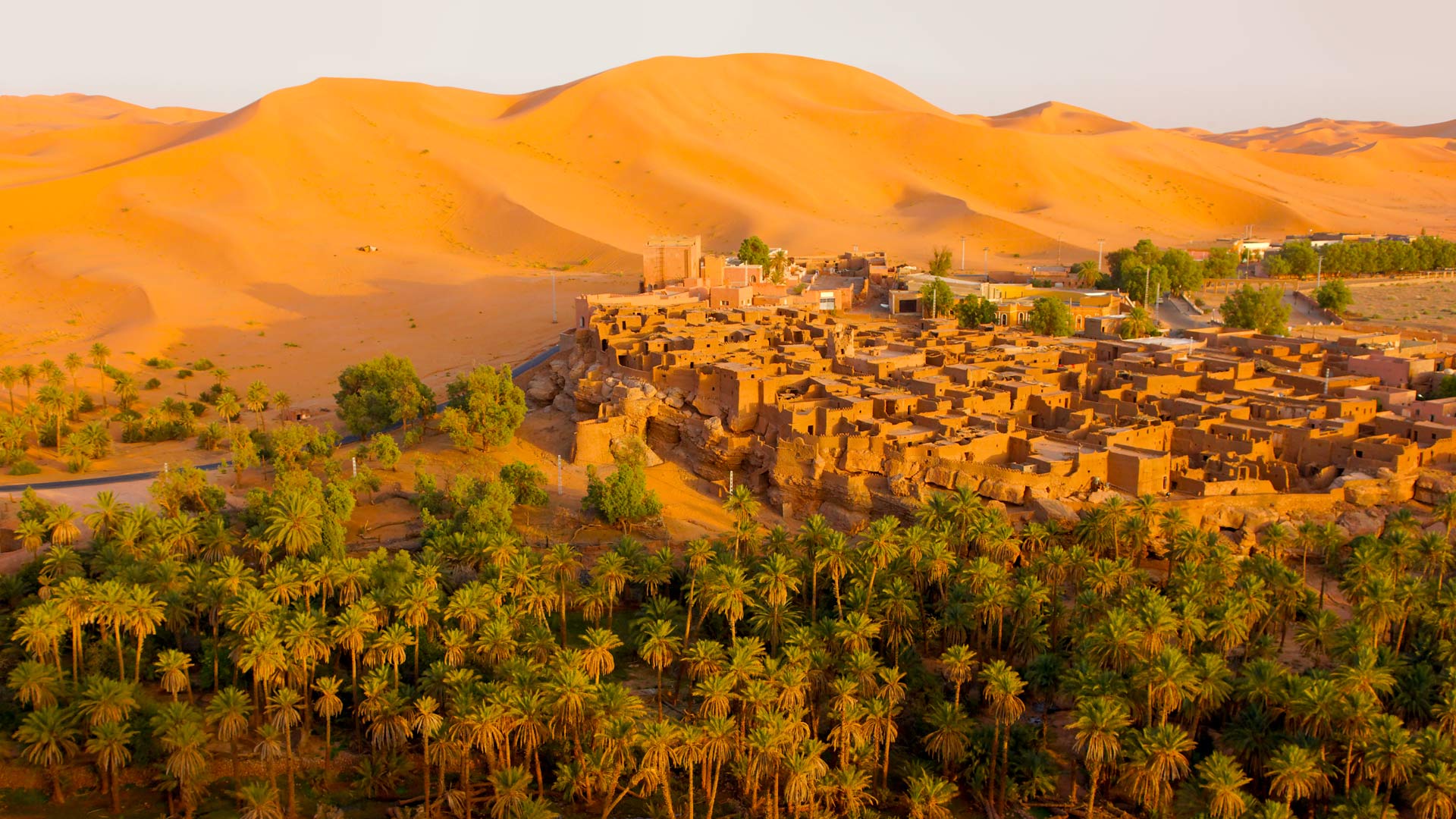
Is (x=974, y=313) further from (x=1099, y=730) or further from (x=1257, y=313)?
(x=1099, y=730)

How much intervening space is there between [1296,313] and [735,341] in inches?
1430

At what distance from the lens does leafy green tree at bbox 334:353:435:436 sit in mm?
36312

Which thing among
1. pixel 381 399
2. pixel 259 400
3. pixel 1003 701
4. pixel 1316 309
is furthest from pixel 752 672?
pixel 1316 309

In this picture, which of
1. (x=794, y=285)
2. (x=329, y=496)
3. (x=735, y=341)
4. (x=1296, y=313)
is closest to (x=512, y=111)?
(x=794, y=285)

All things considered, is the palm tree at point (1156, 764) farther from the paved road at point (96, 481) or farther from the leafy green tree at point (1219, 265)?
the leafy green tree at point (1219, 265)

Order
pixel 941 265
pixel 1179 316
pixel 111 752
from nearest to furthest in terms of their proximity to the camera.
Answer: pixel 111 752, pixel 1179 316, pixel 941 265

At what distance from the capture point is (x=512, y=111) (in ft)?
388

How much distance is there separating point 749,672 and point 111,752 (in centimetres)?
951

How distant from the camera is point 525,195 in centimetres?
9112

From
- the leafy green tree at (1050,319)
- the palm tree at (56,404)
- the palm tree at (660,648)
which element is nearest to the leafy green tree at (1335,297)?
the leafy green tree at (1050,319)

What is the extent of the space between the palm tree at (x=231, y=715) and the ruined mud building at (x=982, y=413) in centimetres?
1425

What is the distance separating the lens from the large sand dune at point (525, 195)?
63.4m

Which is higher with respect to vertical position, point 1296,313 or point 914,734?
point 1296,313

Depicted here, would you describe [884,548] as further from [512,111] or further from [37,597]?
[512,111]
